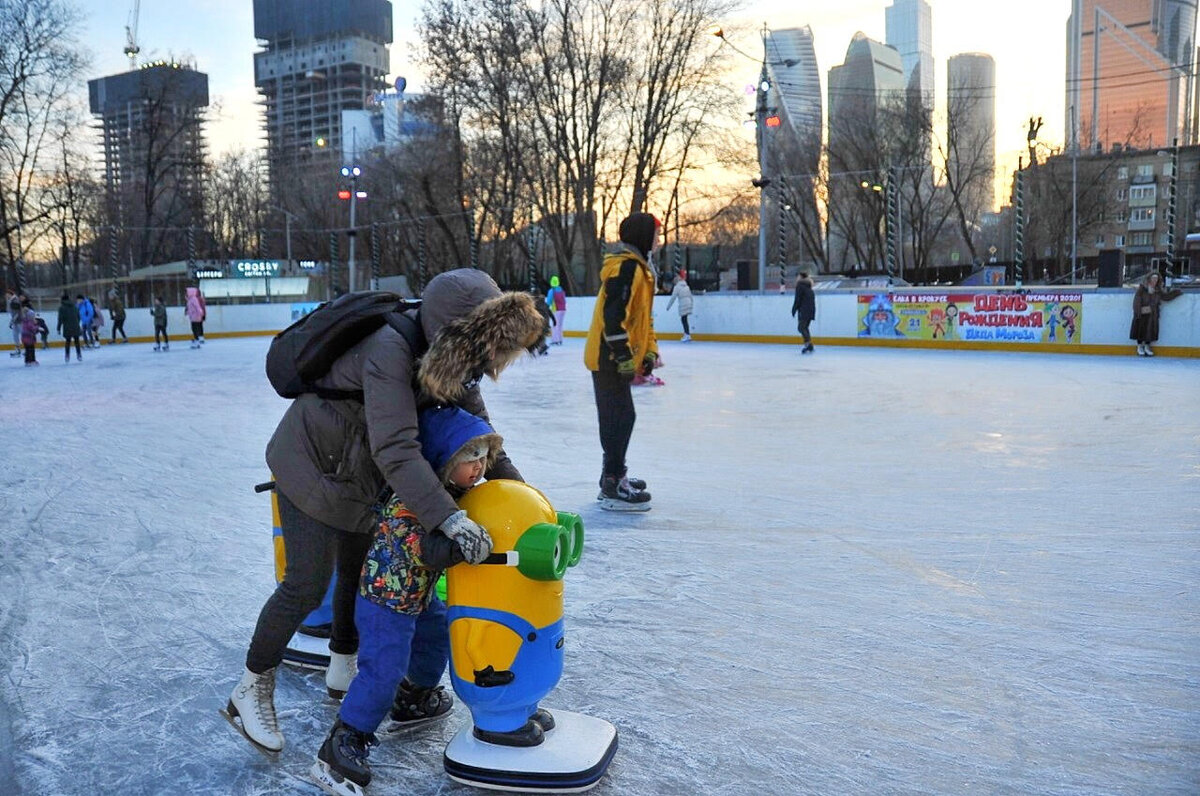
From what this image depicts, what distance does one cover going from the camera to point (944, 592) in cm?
371

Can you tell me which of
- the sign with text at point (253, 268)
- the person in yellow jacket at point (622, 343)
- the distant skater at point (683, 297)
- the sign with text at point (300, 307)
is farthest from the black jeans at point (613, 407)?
the sign with text at point (253, 268)

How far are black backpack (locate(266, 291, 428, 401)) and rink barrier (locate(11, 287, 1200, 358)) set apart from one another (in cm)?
1516

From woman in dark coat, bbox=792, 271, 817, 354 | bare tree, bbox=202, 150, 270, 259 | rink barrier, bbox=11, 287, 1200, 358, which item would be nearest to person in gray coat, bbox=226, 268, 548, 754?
woman in dark coat, bbox=792, 271, 817, 354

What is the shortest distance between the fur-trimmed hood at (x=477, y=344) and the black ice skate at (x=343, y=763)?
0.81 meters

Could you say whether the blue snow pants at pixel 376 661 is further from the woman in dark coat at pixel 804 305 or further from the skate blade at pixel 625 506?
the woman in dark coat at pixel 804 305

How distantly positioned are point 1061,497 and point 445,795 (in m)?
4.14

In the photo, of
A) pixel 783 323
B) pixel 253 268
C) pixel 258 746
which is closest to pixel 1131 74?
pixel 783 323

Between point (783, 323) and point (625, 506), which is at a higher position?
point (783, 323)

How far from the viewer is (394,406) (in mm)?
2172

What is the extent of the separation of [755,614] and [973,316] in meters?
14.5

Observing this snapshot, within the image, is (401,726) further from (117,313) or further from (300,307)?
(300,307)

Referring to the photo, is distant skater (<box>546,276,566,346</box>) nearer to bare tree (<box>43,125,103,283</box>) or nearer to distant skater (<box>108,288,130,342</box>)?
distant skater (<box>108,288,130,342</box>)

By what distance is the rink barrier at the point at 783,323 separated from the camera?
48.2ft

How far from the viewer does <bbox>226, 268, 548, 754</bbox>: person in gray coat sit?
2.16 m
